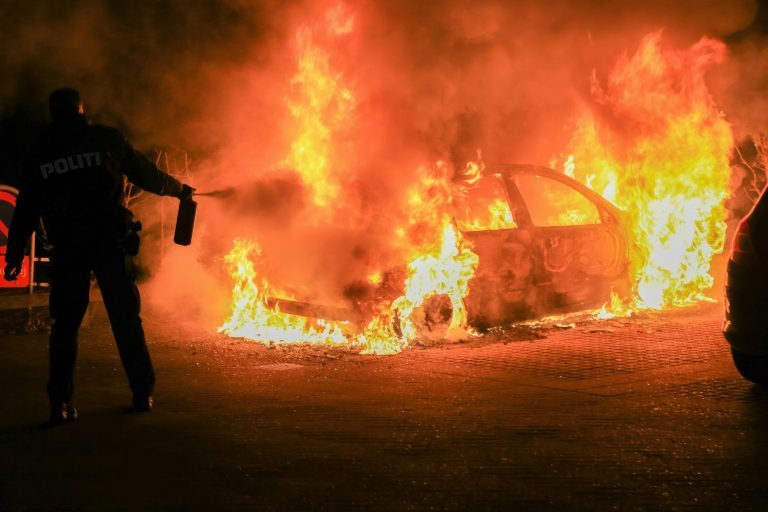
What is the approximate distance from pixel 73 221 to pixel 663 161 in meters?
8.05

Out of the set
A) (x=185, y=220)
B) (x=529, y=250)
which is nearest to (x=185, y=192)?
(x=185, y=220)

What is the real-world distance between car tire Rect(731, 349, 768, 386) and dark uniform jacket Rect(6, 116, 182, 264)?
4.11 metres

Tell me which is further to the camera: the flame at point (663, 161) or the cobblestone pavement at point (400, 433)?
the flame at point (663, 161)

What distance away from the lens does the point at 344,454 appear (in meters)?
4.05

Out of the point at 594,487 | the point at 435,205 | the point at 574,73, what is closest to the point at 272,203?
the point at 435,205

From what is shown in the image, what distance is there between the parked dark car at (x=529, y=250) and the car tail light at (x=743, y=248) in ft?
7.67

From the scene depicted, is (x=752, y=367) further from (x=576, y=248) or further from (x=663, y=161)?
(x=663, y=161)

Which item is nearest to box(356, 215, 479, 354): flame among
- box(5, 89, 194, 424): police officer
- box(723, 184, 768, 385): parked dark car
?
box(723, 184, 768, 385): parked dark car

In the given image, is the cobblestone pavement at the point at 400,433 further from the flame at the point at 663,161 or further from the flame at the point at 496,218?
the flame at the point at 663,161

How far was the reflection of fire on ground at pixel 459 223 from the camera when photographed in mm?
7023

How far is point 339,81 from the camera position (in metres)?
8.14

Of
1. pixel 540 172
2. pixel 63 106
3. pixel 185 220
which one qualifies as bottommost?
pixel 185 220

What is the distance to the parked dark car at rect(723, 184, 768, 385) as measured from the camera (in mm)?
5180

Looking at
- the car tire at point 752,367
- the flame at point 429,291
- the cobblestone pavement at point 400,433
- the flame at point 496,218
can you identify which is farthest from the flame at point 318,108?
the car tire at point 752,367
